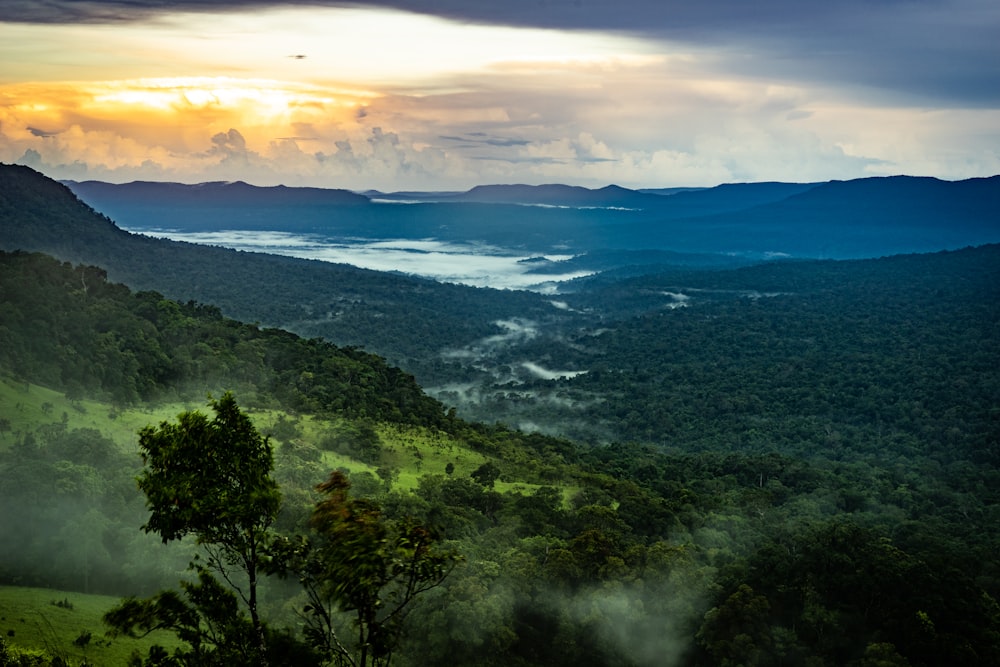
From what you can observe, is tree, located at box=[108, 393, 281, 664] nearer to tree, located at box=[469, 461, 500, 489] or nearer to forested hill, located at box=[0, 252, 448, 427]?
tree, located at box=[469, 461, 500, 489]

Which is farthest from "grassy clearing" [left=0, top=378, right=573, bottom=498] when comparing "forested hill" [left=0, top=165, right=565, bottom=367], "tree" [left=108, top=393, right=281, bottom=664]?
"forested hill" [left=0, top=165, right=565, bottom=367]

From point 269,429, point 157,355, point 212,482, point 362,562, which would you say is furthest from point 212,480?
point 157,355

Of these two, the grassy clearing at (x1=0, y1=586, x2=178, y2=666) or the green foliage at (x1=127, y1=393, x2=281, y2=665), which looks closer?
the green foliage at (x1=127, y1=393, x2=281, y2=665)

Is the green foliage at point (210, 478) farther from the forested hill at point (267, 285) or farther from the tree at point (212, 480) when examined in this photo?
the forested hill at point (267, 285)

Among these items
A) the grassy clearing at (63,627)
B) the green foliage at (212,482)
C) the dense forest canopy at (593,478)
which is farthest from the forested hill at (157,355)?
the green foliage at (212,482)

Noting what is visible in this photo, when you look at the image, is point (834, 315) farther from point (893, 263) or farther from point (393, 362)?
point (393, 362)

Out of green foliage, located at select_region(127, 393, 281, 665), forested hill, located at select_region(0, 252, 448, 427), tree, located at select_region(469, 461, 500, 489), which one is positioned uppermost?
green foliage, located at select_region(127, 393, 281, 665)

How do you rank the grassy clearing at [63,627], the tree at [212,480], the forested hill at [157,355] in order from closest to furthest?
the tree at [212,480]
the grassy clearing at [63,627]
the forested hill at [157,355]
